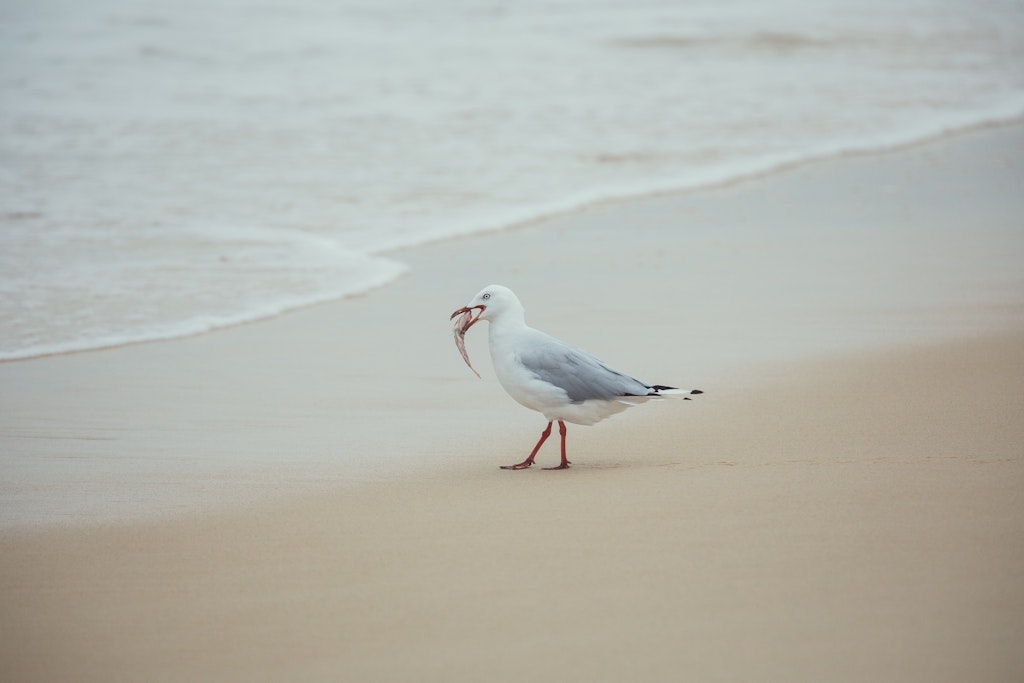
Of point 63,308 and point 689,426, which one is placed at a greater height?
point 63,308

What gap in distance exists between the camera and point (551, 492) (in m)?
4.52

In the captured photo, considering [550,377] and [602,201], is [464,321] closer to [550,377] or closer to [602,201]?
[550,377]

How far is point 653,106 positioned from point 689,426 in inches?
421

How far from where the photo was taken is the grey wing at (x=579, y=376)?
495 centimetres

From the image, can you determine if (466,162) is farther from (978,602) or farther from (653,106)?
(978,602)

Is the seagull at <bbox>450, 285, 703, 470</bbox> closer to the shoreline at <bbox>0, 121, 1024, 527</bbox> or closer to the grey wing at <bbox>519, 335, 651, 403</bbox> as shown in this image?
the grey wing at <bbox>519, 335, 651, 403</bbox>

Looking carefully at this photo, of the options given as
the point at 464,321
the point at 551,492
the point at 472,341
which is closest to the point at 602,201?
the point at 472,341

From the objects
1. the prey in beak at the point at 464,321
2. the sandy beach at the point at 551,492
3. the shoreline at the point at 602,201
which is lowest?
the sandy beach at the point at 551,492

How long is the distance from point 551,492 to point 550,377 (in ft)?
2.08

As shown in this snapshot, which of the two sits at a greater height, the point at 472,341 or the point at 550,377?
the point at 472,341

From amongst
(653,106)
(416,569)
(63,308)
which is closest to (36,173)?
(63,308)

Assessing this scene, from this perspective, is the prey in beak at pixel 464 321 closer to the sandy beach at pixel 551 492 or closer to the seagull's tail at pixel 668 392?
the sandy beach at pixel 551 492

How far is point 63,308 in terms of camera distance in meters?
7.71

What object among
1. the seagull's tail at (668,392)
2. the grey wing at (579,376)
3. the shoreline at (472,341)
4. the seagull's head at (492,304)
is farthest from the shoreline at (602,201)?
the seagull's tail at (668,392)
